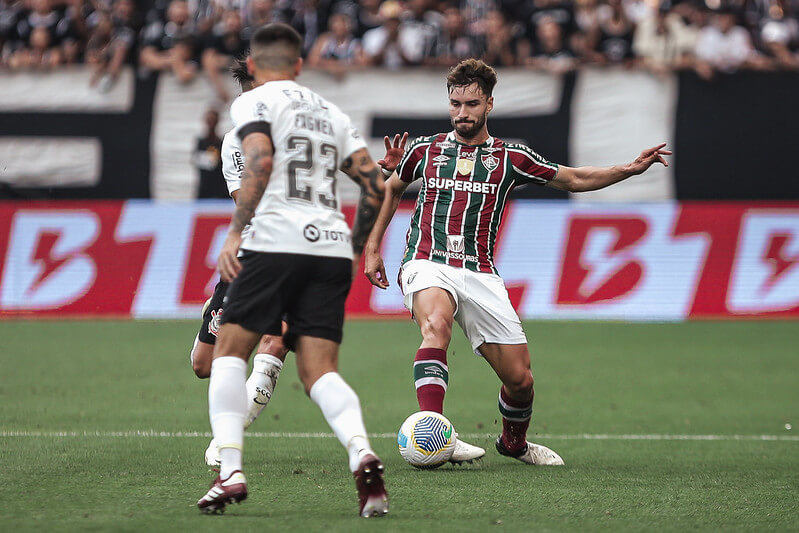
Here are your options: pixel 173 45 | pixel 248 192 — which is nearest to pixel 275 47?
pixel 248 192

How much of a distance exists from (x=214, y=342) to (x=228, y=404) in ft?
5.97

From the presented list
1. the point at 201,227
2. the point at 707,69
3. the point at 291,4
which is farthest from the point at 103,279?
the point at 707,69

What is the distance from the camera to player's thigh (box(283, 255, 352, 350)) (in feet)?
16.9

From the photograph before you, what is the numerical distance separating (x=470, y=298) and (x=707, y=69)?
1056 centimetres

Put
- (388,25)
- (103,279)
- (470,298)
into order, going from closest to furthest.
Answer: (470,298), (103,279), (388,25)

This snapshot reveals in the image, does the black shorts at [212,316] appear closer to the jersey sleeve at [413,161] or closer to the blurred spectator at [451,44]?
the jersey sleeve at [413,161]

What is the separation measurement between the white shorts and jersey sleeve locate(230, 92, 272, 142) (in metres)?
2.08

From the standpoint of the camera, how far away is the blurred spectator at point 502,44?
54.4ft

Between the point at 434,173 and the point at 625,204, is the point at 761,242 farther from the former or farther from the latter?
the point at 434,173

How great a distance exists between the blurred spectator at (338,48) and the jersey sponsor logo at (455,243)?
32.0 ft

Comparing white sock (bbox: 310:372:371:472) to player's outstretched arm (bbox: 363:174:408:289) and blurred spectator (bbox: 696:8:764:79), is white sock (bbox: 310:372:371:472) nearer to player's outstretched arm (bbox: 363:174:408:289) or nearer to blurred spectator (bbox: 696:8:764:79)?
player's outstretched arm (bbox: 363:174:408:289)

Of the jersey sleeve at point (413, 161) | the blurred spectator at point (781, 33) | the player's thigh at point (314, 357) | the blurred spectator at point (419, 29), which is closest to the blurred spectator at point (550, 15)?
the blurred spectator at point (419, 29)

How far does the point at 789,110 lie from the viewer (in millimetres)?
16266

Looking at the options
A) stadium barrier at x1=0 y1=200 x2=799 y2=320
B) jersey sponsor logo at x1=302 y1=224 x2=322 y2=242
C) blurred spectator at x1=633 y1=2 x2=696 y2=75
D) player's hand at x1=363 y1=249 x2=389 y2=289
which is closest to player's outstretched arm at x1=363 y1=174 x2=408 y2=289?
player's hand at x1=363 y1=249 x2=389 y2=289
